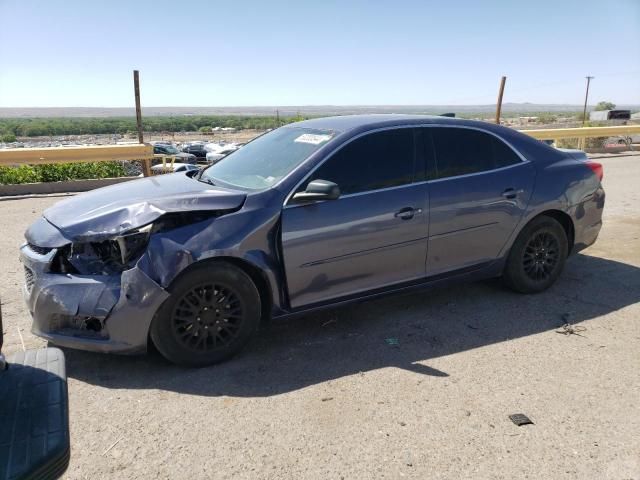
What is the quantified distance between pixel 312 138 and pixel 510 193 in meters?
1.81

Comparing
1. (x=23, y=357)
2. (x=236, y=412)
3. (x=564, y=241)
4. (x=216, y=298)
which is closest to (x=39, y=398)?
(x=23, y=357)

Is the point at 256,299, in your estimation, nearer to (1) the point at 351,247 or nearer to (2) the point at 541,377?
(1) the point at 351,247

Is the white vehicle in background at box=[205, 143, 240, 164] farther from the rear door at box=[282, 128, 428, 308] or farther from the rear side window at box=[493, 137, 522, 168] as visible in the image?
the rear side window at box=[493, 137, 522, 168]

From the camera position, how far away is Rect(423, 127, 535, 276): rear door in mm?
4395

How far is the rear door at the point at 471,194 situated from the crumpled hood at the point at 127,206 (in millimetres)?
1659

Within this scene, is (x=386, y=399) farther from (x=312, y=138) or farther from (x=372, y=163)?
(x=312, y=138)

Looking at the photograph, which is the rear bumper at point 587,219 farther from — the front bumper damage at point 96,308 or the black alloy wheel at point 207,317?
the front bumper damage at point 96,308

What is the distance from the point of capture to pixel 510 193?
468 centimetres

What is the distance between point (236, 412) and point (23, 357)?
160 centimetres

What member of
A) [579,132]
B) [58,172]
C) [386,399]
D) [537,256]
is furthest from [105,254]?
[579,132]

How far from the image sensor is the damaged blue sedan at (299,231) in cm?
347

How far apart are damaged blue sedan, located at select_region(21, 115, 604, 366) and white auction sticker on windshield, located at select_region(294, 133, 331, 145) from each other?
0.02 m

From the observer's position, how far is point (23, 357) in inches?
70.1

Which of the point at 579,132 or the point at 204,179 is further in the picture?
the point at 579,132
